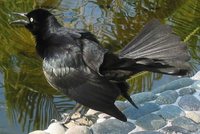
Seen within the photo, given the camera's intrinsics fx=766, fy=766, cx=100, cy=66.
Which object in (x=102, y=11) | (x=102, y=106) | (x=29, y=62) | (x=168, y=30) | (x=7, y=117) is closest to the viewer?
(x=102, y=106)

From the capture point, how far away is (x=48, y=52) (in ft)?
14.5

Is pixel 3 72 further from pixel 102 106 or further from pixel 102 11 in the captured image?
pixel 102 106

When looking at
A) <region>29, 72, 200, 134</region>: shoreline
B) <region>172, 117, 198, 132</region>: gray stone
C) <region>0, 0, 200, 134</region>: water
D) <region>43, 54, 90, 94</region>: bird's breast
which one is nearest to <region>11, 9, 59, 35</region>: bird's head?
<region>43, 54, 90, 94</region>: bird's breast

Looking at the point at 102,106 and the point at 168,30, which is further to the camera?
the point at 168,30

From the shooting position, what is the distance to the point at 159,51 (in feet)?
14.1

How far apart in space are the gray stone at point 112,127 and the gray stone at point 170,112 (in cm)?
23

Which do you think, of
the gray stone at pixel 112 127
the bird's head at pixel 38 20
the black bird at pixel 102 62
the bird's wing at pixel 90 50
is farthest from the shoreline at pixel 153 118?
the bird's head at pixel 38 20

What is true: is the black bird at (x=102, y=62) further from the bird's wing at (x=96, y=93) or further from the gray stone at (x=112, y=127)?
the gray stone at (x=112, y=127)

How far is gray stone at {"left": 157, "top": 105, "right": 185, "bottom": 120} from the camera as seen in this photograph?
448 centimetres

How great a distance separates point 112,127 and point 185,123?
16.6 inches

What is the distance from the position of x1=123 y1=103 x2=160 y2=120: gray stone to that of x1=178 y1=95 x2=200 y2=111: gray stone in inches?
6.1

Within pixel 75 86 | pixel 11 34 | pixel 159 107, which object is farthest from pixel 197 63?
pixel 75 86

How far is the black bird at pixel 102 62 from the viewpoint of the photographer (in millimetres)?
4137

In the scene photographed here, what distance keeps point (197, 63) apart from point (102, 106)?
258cm
